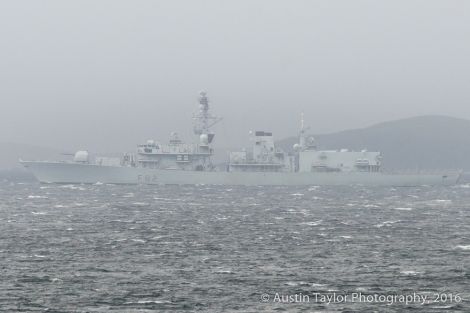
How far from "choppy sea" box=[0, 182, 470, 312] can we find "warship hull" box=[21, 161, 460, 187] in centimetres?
6322

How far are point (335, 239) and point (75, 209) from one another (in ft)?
114

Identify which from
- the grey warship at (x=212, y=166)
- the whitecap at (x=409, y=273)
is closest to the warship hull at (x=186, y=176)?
the grey warship at (x=212, y=166)

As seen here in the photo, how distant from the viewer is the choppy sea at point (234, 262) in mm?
28312

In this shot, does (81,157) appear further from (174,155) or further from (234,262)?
(234,262)

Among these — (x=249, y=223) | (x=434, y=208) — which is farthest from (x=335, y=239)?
(x=434, y=208)

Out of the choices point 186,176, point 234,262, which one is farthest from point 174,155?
point 234,262

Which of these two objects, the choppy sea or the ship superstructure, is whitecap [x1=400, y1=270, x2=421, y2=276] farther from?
the ship superstructure

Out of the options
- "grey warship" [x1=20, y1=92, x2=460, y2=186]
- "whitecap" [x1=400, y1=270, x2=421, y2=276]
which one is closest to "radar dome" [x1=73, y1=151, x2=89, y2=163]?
"grey warship" [x1=20, y1=92, x2=460, y2=186]

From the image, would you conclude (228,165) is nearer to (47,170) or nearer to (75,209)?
(47,170)

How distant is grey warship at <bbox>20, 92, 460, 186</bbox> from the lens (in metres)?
133

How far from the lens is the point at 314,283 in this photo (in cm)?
3194

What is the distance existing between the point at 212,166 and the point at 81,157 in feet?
68.8

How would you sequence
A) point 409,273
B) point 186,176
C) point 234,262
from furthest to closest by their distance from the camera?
Result: point 186,176, point 234,262, point 409,273

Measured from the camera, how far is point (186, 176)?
438 feet
